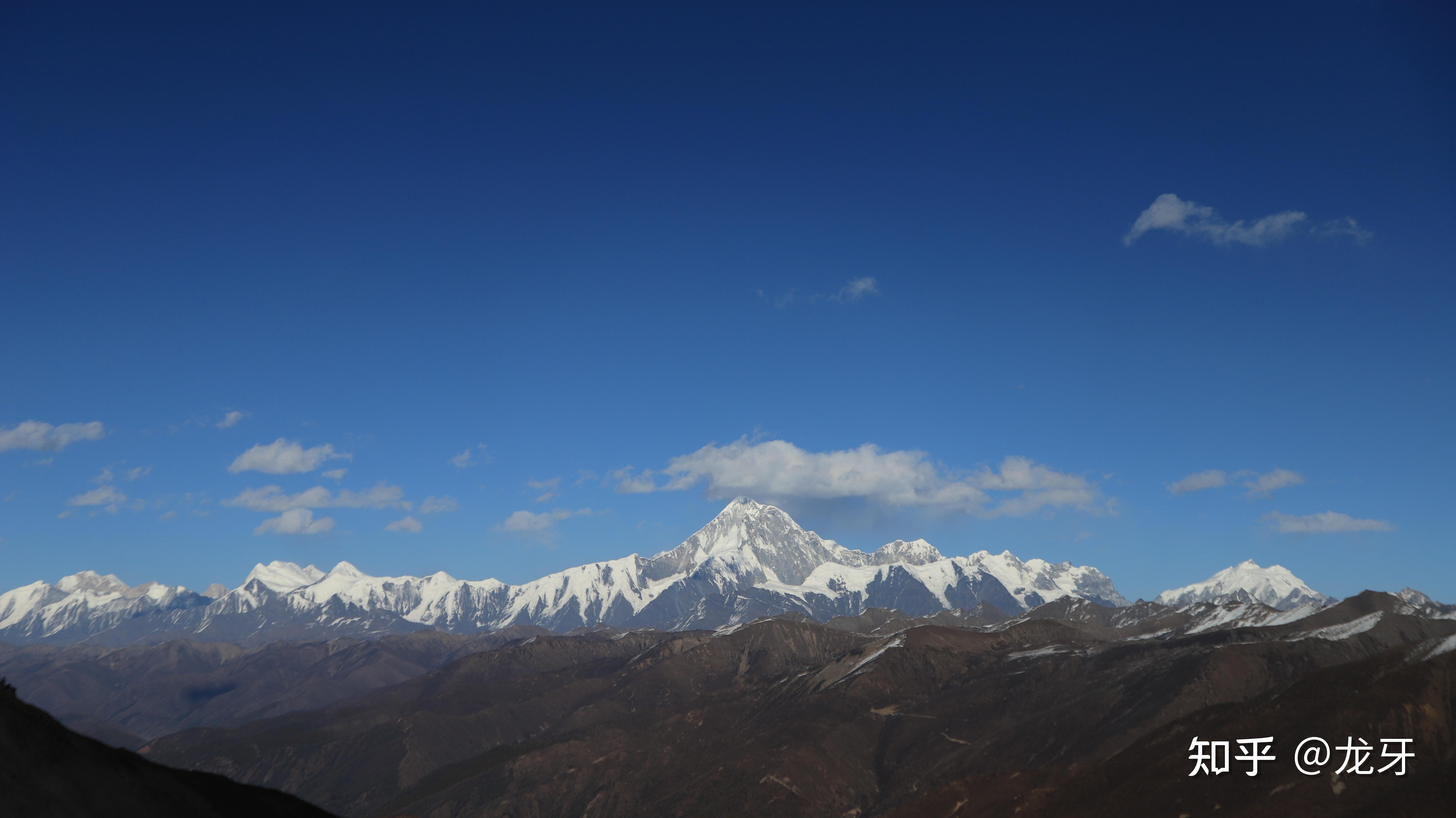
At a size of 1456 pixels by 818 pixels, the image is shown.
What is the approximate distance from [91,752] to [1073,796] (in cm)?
14923

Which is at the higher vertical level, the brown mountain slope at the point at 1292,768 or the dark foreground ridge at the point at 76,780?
the dark foreground ridge at the point at 76,780

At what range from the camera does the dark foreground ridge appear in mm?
51562

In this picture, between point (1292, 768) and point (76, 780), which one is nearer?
point (76, 780)

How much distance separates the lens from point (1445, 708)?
449 feet

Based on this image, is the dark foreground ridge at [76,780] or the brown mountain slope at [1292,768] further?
the brown mountain slope at [1292,768]

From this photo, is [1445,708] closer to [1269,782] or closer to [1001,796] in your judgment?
[1269,782]

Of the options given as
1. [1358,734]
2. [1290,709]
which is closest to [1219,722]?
[1290,709]

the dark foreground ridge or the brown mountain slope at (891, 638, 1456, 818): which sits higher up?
the dark foreground ridge

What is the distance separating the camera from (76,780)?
5506 cm

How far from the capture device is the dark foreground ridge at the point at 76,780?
2030 inches

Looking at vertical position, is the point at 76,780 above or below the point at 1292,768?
above

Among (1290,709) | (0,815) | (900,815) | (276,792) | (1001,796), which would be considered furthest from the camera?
(900,815)

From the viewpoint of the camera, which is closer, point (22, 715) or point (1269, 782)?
point (22, 715)

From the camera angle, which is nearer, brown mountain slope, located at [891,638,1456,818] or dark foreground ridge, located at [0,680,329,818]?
dark foreground ridge, located at [0,680,329,818]
